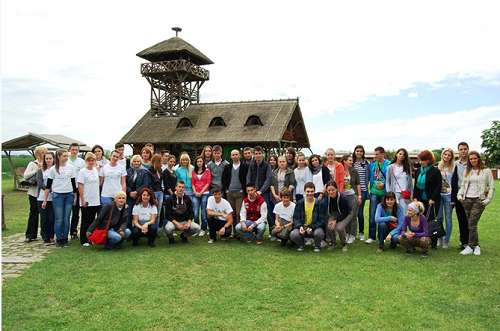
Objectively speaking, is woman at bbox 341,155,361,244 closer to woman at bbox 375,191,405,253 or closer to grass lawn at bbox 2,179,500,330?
woman at bbox 375,191,405,253

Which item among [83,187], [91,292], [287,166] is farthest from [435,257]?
[83,187]

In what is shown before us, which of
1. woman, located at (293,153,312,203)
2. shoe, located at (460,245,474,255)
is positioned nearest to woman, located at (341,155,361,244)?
woman, located at (293,153,312,203)

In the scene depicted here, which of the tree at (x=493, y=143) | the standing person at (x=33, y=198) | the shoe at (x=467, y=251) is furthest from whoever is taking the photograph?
the tree at (x=493, y=143)

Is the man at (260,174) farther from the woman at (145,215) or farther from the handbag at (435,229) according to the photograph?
the handbag at (435,229)

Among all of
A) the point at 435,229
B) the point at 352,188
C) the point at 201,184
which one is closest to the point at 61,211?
the point at 201,184

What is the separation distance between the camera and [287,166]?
7.73 m

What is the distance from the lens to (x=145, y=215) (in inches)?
276

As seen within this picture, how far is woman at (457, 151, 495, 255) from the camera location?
6.21 meters

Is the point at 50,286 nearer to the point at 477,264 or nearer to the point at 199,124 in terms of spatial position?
the point at 477,264

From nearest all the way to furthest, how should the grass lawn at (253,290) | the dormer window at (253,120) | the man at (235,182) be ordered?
the grass lawn at (253,290) < the man at (235,182) < the dormer window at (253,120)

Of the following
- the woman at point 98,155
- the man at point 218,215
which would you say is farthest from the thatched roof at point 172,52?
the man at point 218,215

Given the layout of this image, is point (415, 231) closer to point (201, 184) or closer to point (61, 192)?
point (201, 184)

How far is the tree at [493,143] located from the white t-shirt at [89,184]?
155ft

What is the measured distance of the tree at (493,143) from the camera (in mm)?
42775
